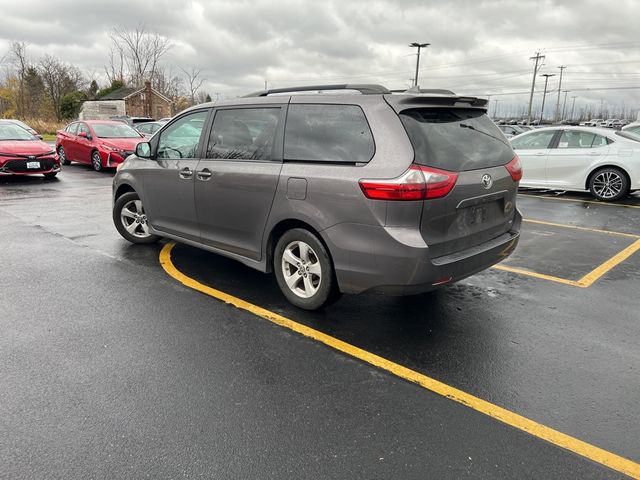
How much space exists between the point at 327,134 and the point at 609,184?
28.5 feet

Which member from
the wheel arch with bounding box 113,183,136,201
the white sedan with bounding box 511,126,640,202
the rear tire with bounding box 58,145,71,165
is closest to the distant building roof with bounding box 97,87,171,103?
the rear tire with bounding box 58,145,71,165

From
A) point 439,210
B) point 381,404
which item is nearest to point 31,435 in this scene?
point 381,404

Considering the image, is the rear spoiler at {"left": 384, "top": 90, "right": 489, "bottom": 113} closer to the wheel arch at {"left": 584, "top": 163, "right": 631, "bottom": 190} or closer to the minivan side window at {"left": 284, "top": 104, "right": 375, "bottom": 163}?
the minivan side window at {"left": 284, "top": 104, "right": 375, "bottom": 163}

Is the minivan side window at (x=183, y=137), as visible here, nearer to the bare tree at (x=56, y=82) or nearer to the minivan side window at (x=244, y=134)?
the minivan side window at (x=244, y=134)

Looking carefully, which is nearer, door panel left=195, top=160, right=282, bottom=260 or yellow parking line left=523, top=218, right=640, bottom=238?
door panel left=195, top=160, right=282, bottom=260

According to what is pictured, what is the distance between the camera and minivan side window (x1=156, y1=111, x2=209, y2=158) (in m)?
4.97

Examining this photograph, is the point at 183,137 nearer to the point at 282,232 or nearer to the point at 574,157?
the point at 282,232

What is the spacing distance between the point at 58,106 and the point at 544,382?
5455cm

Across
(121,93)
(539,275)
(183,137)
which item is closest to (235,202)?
(183,137)

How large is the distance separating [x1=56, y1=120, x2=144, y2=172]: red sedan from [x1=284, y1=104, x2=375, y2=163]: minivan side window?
36.7ft

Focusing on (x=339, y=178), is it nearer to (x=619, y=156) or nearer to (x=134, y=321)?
(x=134, y=321)

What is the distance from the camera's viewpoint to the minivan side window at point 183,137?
497 cm

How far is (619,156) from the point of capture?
980 cm

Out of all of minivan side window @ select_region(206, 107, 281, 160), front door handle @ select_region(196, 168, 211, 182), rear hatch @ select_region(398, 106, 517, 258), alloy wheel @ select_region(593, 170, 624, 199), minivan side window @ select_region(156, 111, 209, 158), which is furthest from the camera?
alloy wheel @ select_region(593, 170, 624, 199)
